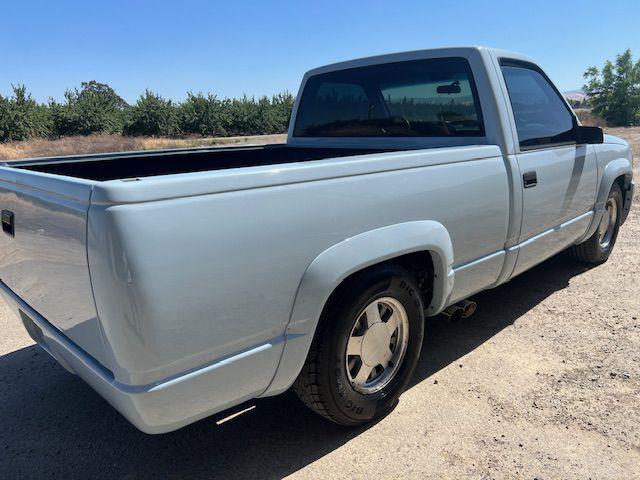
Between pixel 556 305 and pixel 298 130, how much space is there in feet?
8.73

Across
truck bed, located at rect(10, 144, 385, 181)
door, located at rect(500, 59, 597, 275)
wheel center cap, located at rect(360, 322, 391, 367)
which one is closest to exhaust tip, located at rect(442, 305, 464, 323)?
door, located at rect(500, 59, 597, 275)

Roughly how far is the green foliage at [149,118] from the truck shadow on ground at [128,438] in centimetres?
4488

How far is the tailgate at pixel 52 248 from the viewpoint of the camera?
172 cm

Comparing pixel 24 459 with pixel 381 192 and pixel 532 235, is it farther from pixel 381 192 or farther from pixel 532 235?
pixel 532 235

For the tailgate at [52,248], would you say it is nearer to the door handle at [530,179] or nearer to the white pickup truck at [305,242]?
the white pickup truck at [305,242]

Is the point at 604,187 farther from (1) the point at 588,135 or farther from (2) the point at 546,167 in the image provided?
(2) the point at 546,167

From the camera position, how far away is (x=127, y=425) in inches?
108

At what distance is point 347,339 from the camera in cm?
238

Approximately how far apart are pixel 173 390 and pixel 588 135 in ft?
11.7

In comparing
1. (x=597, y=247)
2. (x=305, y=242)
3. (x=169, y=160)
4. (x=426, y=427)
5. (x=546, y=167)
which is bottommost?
(x=426, y=427)

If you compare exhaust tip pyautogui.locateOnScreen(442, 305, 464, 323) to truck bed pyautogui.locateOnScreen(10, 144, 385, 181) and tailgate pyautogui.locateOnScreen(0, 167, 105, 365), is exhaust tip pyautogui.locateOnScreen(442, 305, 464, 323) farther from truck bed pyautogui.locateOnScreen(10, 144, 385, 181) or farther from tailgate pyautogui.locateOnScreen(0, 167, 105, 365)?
tailgate pyautogui.locateOnScreen(0, 167, 105, 365)

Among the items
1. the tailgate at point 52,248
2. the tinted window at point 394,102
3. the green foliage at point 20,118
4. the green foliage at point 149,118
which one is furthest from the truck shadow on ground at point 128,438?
the green foliage at point 149,118

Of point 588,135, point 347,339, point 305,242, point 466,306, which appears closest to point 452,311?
point 466,306

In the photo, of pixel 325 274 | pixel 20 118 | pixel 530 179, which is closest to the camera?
pixel 325 274
